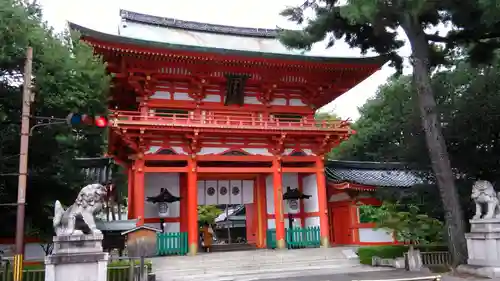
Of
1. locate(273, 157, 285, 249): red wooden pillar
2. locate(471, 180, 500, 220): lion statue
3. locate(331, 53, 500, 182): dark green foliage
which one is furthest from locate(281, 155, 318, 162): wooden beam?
locate(471, 180, 500, 220): lion statue

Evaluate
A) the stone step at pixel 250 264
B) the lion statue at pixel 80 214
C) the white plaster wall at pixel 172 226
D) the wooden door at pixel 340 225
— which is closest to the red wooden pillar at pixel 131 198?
the white plaster wall at pixel 172 226

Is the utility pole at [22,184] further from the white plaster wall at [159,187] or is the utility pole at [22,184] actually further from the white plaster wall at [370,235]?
the white plaster wall at [370,235]

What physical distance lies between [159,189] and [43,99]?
6.77 metres

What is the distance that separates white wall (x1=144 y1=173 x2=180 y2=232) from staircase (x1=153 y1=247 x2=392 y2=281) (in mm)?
2535

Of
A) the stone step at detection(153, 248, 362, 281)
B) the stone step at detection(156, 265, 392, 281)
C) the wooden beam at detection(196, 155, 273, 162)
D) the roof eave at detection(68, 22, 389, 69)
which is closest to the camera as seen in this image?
the stone step at detection(156, 265, 392, 281)

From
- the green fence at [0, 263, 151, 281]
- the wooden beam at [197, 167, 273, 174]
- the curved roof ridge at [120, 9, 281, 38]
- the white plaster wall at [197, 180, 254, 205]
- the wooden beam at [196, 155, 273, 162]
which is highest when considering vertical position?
the curved roof ridge at [120, 9, 281, 38]

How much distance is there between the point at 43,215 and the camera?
44.7 ft

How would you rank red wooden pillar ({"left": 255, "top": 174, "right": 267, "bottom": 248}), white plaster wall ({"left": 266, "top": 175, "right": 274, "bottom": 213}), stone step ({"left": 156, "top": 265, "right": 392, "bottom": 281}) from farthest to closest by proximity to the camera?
white plaster wall ({"left": 266, "top": 175, "right": 274, "bottom": 213}) < red wooden pillar ({"left": 255, "top": 174, "right": 267, "bottom": 248}) < stone step ({"left": 156, "top": 265, "right": 392, "bottom": 281})

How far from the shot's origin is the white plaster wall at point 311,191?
59.3 feet

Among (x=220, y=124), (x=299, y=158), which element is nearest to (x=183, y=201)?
(x=220, y=124)

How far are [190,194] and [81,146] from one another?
446cm

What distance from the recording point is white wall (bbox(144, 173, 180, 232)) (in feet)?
55.1

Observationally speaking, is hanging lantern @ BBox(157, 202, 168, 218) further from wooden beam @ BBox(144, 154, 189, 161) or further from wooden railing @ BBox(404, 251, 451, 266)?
wooden railing @ BBox(404, 251, 451, 266)

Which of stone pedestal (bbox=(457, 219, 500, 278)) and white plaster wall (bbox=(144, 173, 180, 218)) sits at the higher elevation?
white plaster wall (bbox=(144, 173, 180, 218))
